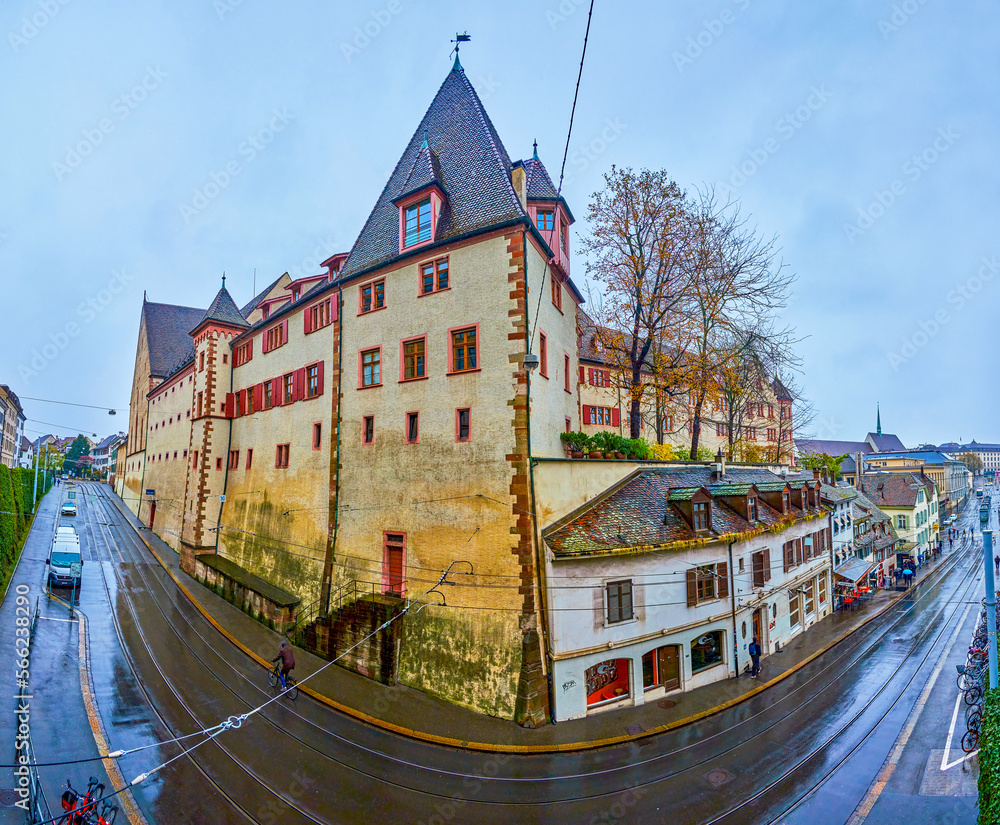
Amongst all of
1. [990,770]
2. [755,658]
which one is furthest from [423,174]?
[755,658]

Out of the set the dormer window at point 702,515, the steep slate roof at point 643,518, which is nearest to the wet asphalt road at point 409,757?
the steep slate roof at point 643,518

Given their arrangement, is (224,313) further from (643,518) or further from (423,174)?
(643,518)

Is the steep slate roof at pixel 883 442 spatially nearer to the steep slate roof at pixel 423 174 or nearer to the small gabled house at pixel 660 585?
the small gabled house at pixel 660 585

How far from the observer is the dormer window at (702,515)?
1904 cm

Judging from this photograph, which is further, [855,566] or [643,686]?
[855,566]

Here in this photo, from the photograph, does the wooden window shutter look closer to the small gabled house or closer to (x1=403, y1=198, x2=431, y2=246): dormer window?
the small gabled house

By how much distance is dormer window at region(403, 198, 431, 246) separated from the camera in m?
20.4

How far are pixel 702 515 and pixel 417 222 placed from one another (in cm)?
1680

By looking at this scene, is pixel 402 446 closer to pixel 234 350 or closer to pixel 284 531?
pixel 284 531

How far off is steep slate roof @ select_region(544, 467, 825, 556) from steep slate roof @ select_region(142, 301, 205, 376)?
51805 millimetres

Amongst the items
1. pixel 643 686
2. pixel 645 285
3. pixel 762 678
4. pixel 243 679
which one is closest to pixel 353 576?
pixel 243 679

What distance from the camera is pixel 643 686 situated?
1761cm

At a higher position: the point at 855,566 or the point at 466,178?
the point at 466,178

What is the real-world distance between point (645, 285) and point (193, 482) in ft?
103
